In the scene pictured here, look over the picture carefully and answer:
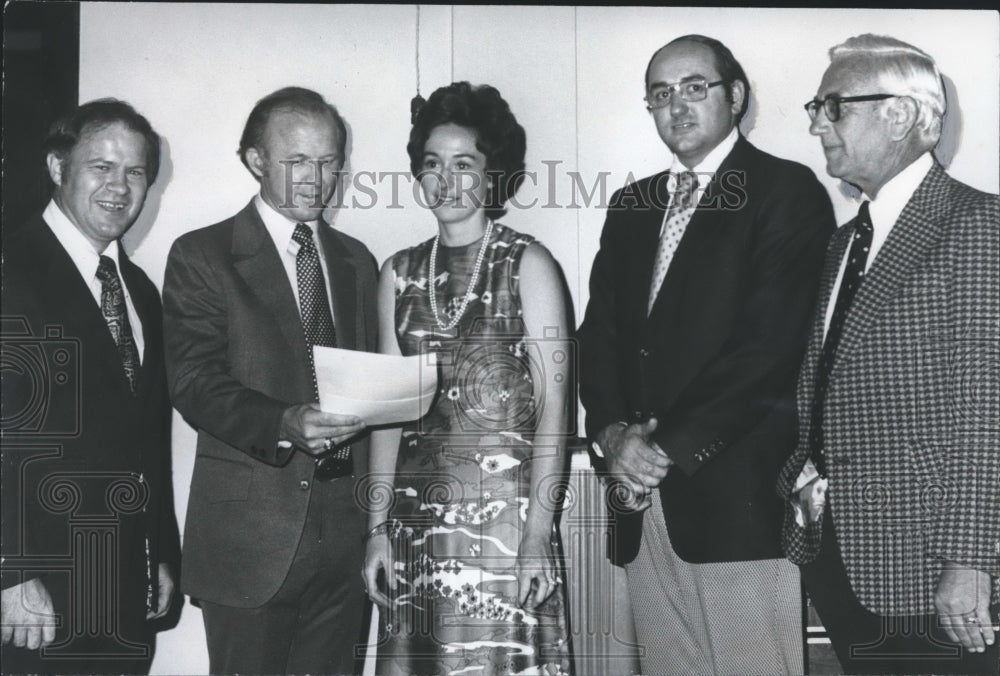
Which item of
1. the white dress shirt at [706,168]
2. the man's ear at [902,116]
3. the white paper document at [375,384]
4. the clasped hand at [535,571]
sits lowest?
the clasped hand at [535,571]

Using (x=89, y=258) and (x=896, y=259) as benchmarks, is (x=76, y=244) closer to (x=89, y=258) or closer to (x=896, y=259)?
(x=89, y=258)

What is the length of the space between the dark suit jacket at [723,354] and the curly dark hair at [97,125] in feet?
4.45

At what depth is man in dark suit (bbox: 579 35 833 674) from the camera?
8.96 feet

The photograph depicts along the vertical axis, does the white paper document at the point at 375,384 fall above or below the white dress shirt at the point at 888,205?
below

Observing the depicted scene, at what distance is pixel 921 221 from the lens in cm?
262

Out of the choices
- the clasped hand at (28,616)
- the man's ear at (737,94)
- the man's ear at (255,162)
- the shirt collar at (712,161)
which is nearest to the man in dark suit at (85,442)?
the clasped hand at (28,616)

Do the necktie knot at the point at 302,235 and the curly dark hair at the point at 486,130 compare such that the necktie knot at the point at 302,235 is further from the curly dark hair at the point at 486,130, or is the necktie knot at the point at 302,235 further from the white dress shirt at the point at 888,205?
the white dress shirt at the point at 888,205

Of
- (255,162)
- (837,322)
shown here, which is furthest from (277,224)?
(837,322)

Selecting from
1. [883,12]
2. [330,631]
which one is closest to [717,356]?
[883,12]

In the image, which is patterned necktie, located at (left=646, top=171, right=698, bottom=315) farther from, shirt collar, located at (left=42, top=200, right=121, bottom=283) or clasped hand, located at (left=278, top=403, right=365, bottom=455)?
shirt collar, located at (left=42, top=200, right=121, bottom=283)

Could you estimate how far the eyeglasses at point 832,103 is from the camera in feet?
9.22

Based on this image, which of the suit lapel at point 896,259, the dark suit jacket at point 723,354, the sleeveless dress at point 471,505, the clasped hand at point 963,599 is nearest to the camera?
the clasped hand at point 963,599

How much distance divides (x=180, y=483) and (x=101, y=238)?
2.35ft

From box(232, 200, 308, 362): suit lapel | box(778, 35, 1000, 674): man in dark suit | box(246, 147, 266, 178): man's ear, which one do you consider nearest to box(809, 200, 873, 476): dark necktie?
box(778, 35, 1000, 674): man in dark suit
